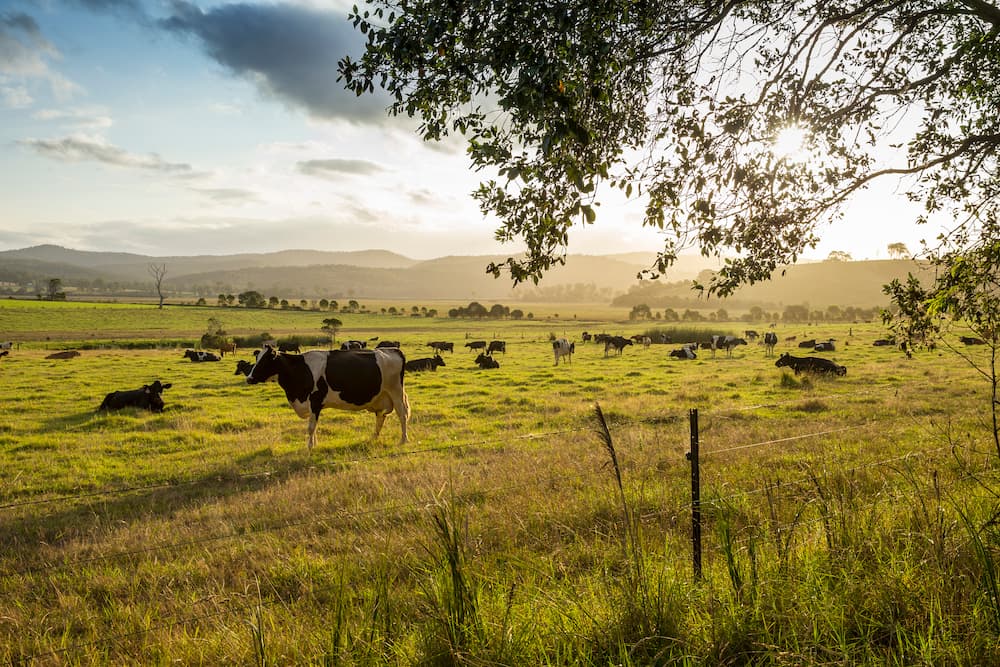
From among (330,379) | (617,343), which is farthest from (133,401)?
(617,343)

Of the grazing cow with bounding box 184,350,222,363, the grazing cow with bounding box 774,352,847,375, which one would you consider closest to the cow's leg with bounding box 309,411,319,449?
the grazing cow with bounding box 774,352,847,375

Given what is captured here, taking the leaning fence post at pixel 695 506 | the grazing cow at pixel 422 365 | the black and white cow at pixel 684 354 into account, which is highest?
the leaning fence post at pixel 695 506

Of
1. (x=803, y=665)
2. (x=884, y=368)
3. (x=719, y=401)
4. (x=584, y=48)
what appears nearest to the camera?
(x=803, y=665)

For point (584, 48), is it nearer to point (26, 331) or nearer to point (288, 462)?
point (288, 462)

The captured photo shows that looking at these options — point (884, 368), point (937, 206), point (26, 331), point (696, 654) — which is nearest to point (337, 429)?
point (696, 654)

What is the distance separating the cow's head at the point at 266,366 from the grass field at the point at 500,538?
143 centimetres

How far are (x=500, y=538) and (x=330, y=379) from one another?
23.3 ft

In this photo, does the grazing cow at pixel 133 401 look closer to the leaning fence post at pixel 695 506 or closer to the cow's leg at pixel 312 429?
the cow's leg at pixel 312 429

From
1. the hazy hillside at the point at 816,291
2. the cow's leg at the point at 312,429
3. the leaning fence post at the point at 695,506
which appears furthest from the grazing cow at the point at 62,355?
the hazy hillside at the point at 816,291

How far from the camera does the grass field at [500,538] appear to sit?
2967mm

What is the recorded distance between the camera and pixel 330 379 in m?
11.3

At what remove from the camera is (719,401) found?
16078 millimetres

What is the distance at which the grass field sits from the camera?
2967 mm

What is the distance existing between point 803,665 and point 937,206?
28.8 ft
